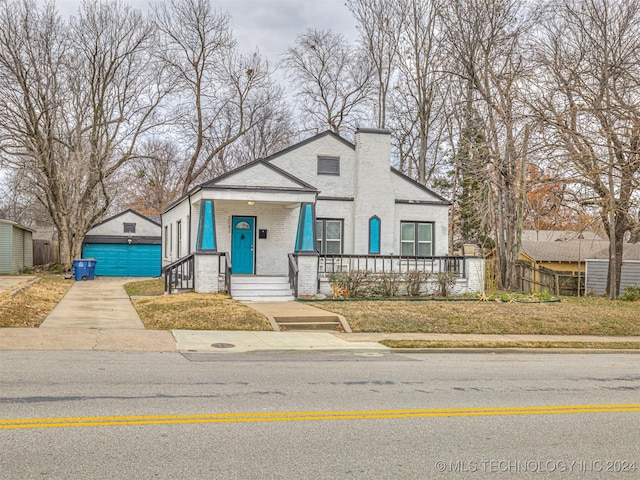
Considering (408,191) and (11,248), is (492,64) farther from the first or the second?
(11,248)

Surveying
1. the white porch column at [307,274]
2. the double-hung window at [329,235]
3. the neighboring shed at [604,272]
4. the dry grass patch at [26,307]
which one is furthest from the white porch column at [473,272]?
the neighboring shed at [604,272]

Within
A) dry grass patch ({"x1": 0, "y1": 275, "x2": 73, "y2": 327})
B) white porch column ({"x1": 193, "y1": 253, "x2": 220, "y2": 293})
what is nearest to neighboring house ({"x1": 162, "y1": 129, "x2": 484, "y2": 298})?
white porch column ({"x1": 193, "y1": 253, "x2": 220, "y2": 293})

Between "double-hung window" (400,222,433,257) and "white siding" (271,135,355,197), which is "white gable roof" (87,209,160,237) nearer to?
"white siding" (271,135,355,197)

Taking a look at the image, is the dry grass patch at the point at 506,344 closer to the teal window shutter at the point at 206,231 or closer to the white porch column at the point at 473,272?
the white porch column at the point at 473,272

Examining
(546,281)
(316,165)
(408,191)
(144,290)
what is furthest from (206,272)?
(546,281)

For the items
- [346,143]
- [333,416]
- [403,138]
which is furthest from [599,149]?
[403,138]

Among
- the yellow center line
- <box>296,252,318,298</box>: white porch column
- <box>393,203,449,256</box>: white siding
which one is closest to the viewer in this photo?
the yellow center line

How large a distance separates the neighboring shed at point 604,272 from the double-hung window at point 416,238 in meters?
14.5

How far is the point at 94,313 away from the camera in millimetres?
16078

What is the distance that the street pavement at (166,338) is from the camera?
11.8m

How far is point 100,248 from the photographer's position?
1538 inches

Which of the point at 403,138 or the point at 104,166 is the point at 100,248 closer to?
the point at 104,166

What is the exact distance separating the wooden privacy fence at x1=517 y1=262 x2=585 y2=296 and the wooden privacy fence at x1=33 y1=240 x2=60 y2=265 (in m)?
31.2

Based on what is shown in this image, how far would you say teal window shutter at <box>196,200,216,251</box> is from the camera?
1983cm
